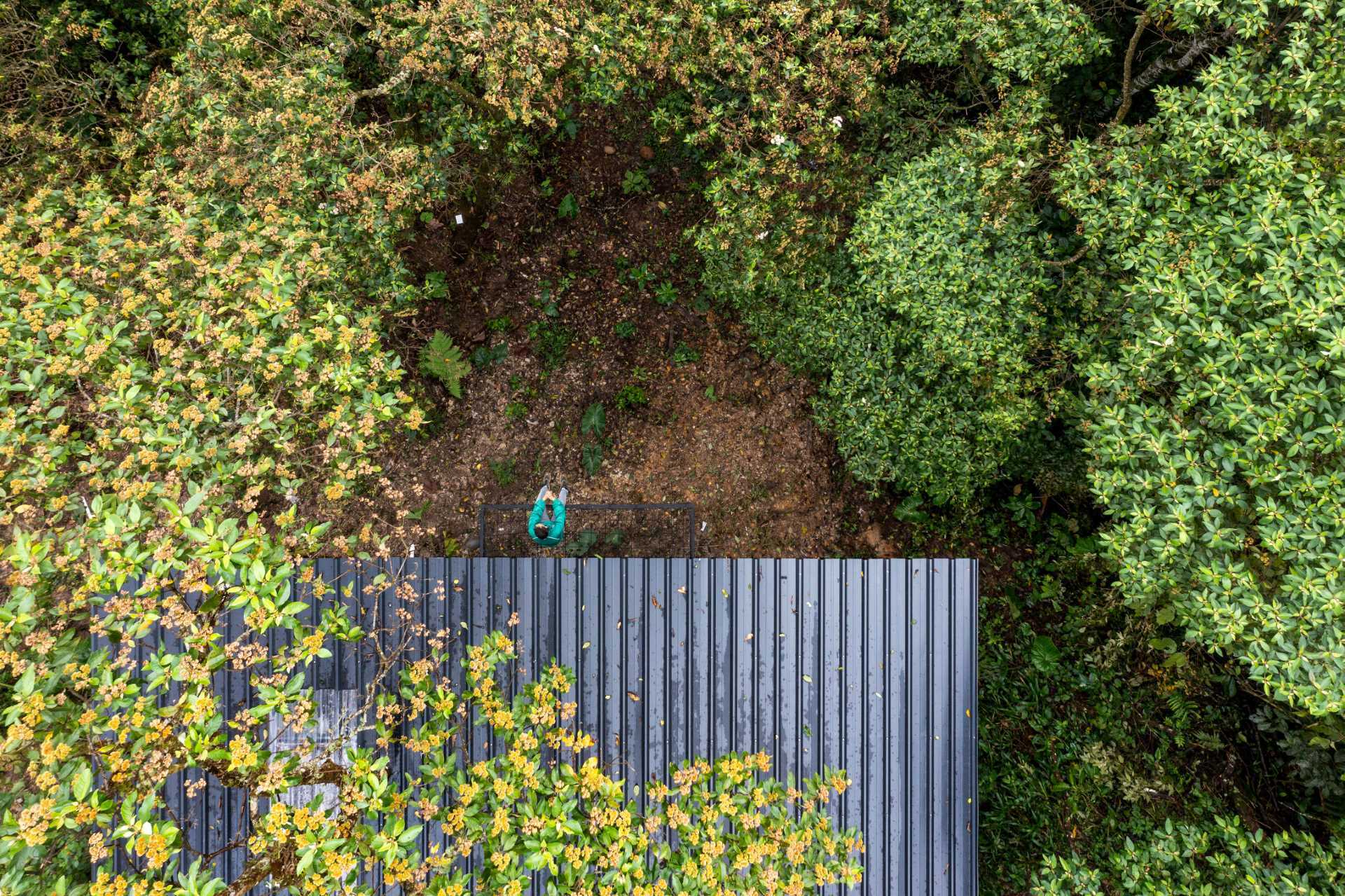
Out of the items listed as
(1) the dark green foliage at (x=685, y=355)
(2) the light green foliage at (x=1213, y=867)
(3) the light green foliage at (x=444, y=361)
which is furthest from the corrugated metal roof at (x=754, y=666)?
(1) the dark green foliage at (x=685, y=355)

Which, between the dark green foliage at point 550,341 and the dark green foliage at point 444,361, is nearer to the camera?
the dark green foliage at point 444,361

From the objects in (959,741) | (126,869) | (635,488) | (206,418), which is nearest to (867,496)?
(635,488)

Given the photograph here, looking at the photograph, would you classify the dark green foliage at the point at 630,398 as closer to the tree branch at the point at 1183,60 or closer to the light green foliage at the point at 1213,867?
the tree branch at the point at 1183,60

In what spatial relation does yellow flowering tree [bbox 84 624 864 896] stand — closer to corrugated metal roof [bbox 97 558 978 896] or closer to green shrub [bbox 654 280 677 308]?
corrugated metal roof [bbox 97 558 978 896]

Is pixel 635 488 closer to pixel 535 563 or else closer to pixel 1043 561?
pixel 535 563

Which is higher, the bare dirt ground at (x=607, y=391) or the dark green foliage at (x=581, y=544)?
the bare dirt ground at (x=607, y=391)

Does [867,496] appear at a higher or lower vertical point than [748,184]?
lower

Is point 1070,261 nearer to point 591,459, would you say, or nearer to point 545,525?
point 591,459
